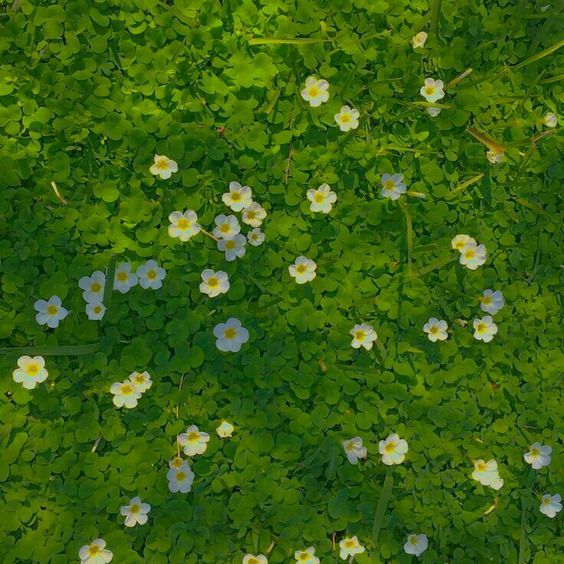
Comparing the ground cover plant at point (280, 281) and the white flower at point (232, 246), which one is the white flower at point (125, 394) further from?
the white flower at point (232, 246)

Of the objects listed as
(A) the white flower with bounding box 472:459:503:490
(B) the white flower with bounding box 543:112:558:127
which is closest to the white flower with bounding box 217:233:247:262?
(A) the white flower with bounding box 472:459:503:490

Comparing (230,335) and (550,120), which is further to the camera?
(550,120)

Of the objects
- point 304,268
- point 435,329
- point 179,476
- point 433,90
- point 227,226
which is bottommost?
point 179,476

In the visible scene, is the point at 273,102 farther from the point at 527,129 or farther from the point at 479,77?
the point at 527,129

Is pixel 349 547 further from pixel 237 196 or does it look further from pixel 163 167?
pixel 163 167

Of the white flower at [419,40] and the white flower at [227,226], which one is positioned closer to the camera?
the white flower at [227,226]

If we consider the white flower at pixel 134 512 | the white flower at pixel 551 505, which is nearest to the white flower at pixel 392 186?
the white flower at pixel 551 505

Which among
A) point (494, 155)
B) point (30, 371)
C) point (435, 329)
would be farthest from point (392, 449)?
point (30, 371)
